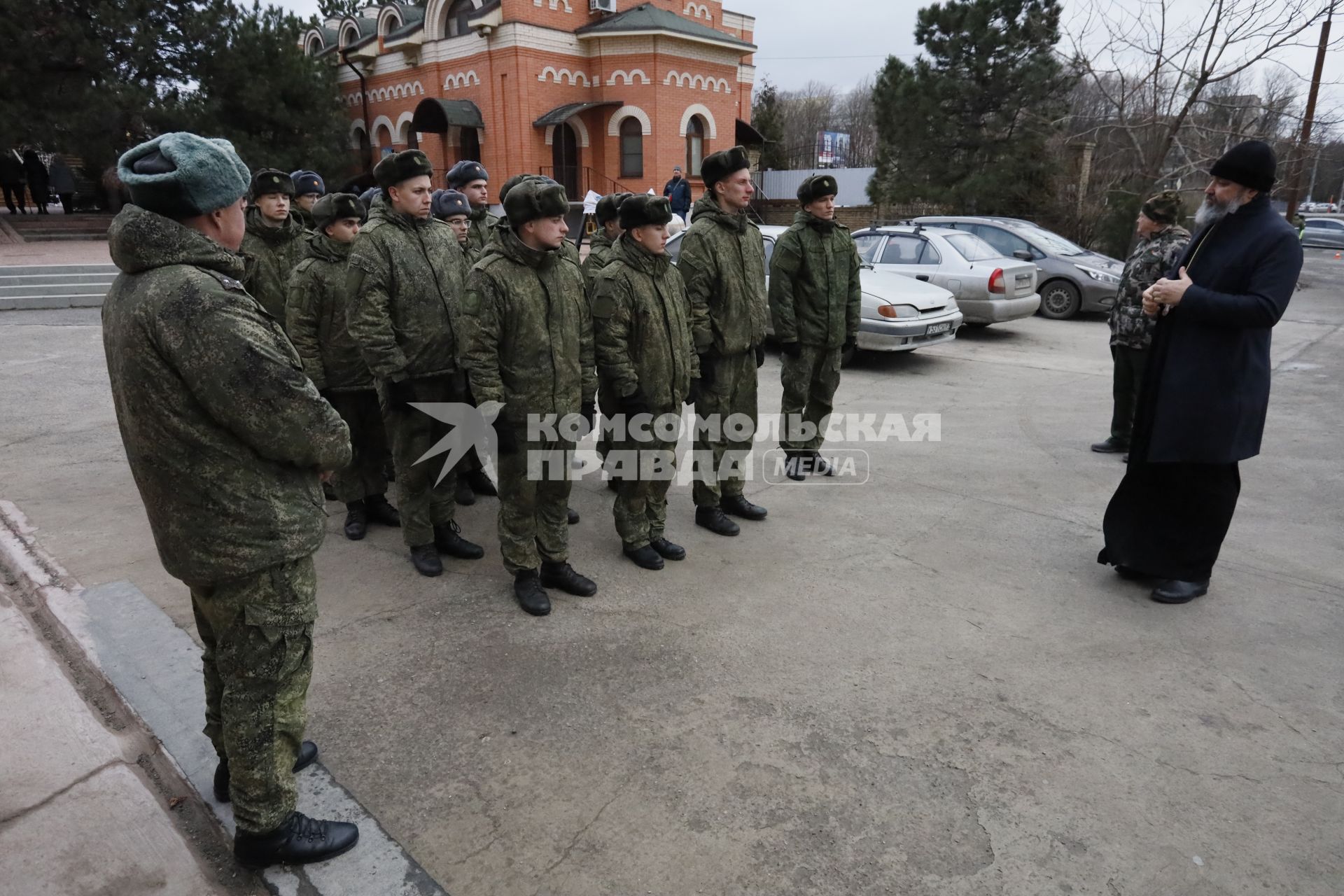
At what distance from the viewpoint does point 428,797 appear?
2689 mm

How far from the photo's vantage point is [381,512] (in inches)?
200

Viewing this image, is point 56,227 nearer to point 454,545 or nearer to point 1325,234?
point 454,545

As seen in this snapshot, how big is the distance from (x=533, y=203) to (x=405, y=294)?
1.15 m

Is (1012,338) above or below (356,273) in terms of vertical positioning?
below

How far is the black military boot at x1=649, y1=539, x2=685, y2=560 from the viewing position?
4.55m

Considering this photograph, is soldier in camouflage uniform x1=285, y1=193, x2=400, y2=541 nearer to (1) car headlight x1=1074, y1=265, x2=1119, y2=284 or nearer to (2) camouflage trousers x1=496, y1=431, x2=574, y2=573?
(2) camouflage trousers x1=496, y1=431, x2=574, y2=573

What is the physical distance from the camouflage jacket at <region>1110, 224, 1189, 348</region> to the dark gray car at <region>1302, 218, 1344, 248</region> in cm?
3056

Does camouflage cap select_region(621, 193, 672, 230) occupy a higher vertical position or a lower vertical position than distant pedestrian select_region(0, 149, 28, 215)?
lower

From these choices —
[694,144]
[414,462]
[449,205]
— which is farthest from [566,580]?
[694,144]

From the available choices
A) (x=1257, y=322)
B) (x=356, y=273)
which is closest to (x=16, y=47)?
(x=356, y=273)

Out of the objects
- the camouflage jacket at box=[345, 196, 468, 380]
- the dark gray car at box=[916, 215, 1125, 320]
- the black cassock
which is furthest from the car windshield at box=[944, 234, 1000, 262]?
the camouflage jacket at box=[345, 196, 468, 380]

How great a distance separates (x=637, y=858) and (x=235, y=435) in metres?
1.64

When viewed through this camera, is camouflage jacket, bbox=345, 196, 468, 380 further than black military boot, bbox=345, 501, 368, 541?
No

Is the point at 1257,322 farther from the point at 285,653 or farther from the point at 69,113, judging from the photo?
the point at 69,113
